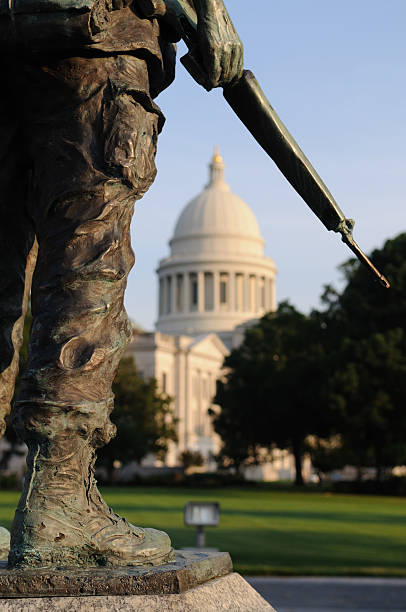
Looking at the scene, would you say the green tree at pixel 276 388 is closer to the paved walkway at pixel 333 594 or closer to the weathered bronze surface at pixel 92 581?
the paved walkway at pixel 333 594

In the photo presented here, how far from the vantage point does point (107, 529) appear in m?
2.88

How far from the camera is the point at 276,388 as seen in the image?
54844mm

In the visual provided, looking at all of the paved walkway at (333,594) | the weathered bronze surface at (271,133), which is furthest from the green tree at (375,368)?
the weathered bronze surface at (271,133)

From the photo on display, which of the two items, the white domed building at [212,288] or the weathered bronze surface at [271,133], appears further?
the white domed building at [212,288]

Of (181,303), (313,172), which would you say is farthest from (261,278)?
(313,172)

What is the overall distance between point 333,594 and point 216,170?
119 metres

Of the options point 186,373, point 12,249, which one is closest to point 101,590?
point 12,249

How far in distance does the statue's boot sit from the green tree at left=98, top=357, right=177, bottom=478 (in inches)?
2272

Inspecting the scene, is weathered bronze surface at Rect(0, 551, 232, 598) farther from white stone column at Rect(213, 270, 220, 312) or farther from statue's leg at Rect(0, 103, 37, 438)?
white stone column at Rect(213, 270, 220, 312)

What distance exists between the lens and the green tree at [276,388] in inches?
2079

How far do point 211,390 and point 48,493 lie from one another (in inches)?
4190

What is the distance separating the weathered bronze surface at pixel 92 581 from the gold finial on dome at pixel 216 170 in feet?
404

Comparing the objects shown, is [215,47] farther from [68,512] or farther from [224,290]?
[224,290]

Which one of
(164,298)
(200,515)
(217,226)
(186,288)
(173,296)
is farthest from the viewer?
(164,298)
